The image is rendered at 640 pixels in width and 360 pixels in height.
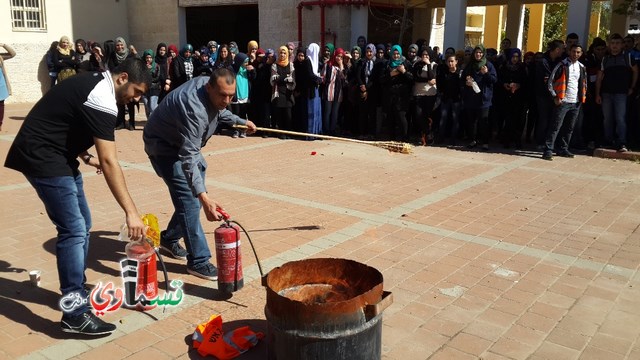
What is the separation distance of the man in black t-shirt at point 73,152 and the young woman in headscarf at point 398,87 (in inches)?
321

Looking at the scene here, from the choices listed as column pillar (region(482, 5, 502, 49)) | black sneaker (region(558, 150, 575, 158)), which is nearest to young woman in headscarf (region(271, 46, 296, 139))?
black sneaker (region(558, 150, 575, 158))

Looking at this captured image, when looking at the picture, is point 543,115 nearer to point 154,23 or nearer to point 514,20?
point 514,20

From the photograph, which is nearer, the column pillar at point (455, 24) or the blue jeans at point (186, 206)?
the blue jeans at point (186, 206)

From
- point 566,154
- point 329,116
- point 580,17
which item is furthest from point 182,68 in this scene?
point 580,17

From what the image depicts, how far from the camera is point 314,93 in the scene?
12211mm

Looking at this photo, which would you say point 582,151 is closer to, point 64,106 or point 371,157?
point 371,157

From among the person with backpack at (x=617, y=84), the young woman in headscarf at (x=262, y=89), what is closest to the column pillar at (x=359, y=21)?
the young woman in headscarf at (x=262, y=89)

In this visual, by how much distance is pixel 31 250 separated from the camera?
5582 mm

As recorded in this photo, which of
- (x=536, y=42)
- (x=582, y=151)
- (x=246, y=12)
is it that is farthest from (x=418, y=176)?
(x=536, y=42)

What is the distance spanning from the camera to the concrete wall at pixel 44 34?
59.4ft

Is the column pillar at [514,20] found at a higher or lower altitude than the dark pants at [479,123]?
higher

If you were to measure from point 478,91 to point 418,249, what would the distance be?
602 centimetres

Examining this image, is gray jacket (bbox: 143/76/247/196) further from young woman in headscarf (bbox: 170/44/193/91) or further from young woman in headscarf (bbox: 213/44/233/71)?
young woman in headscarf (bbox: 170/44/193/91)

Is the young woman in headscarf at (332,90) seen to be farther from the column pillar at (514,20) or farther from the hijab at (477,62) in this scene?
the column pillar at (514,20)
